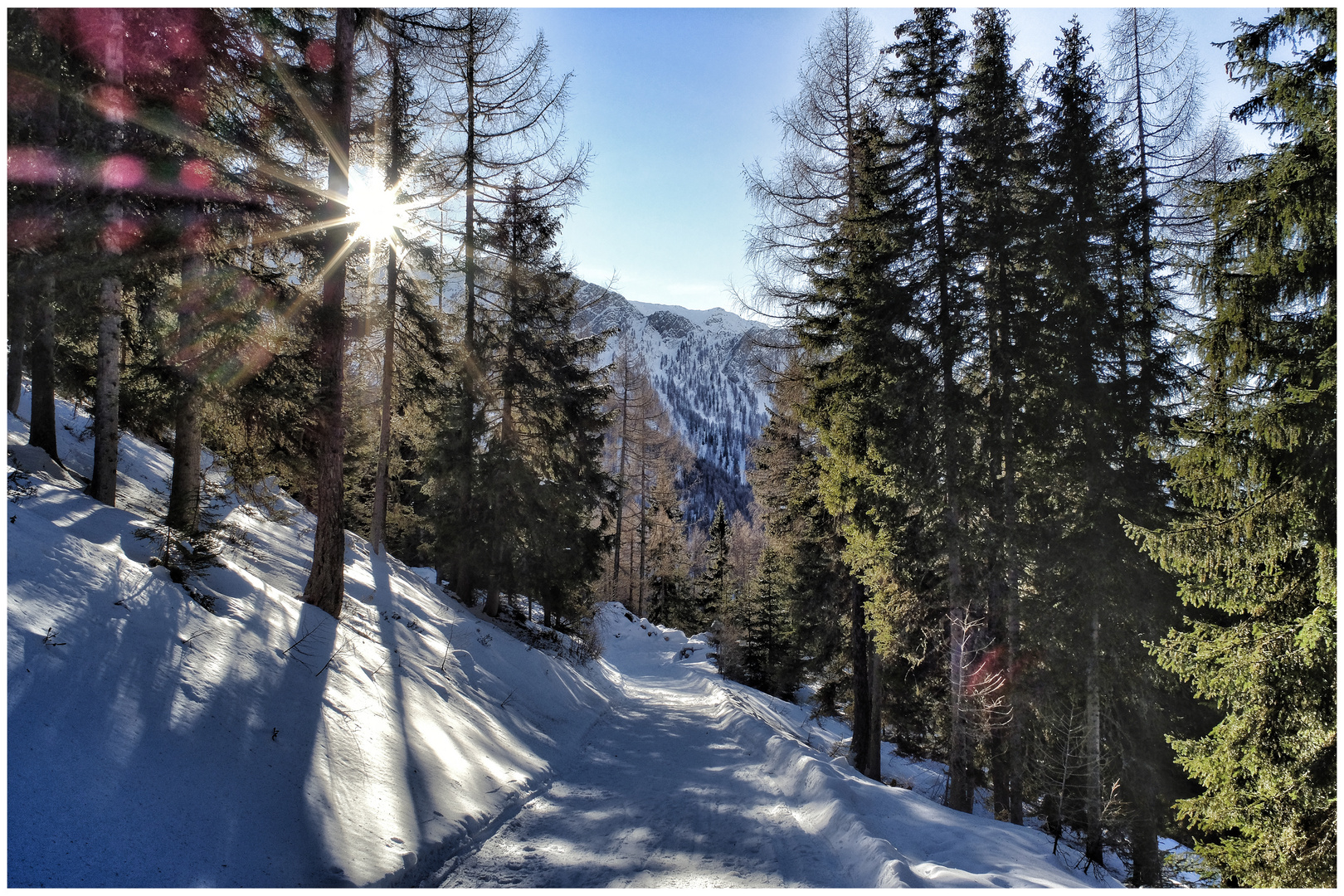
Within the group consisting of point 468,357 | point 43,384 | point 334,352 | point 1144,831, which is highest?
point 468,357

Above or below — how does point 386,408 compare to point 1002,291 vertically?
below

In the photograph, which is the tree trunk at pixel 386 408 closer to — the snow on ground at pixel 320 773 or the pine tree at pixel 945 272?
the snow on ground at pixel 320 773

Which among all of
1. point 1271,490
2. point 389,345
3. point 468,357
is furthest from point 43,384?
point 1271,490

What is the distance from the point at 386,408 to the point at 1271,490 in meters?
17.8

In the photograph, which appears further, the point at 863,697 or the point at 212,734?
the point at 863,697

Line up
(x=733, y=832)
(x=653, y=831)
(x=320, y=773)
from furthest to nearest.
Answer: (x=733, y=832), (x=653, y=831), (x=320, y=773)

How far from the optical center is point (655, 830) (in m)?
5.82

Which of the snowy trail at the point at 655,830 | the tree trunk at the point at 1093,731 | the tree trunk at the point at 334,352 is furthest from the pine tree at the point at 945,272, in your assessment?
the tree trunk at the point at 334,352

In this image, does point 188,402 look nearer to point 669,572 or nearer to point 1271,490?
point 1271,490

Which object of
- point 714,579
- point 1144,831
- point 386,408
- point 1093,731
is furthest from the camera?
point 714,579

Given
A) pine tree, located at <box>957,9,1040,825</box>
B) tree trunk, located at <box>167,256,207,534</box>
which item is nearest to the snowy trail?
pine tree, located at <box>957,9,1040,825</box>

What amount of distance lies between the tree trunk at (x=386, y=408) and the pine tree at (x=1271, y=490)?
55.2ft

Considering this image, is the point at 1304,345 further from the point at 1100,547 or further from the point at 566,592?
the point at 566,592

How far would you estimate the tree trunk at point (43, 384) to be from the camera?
984 centimetres
